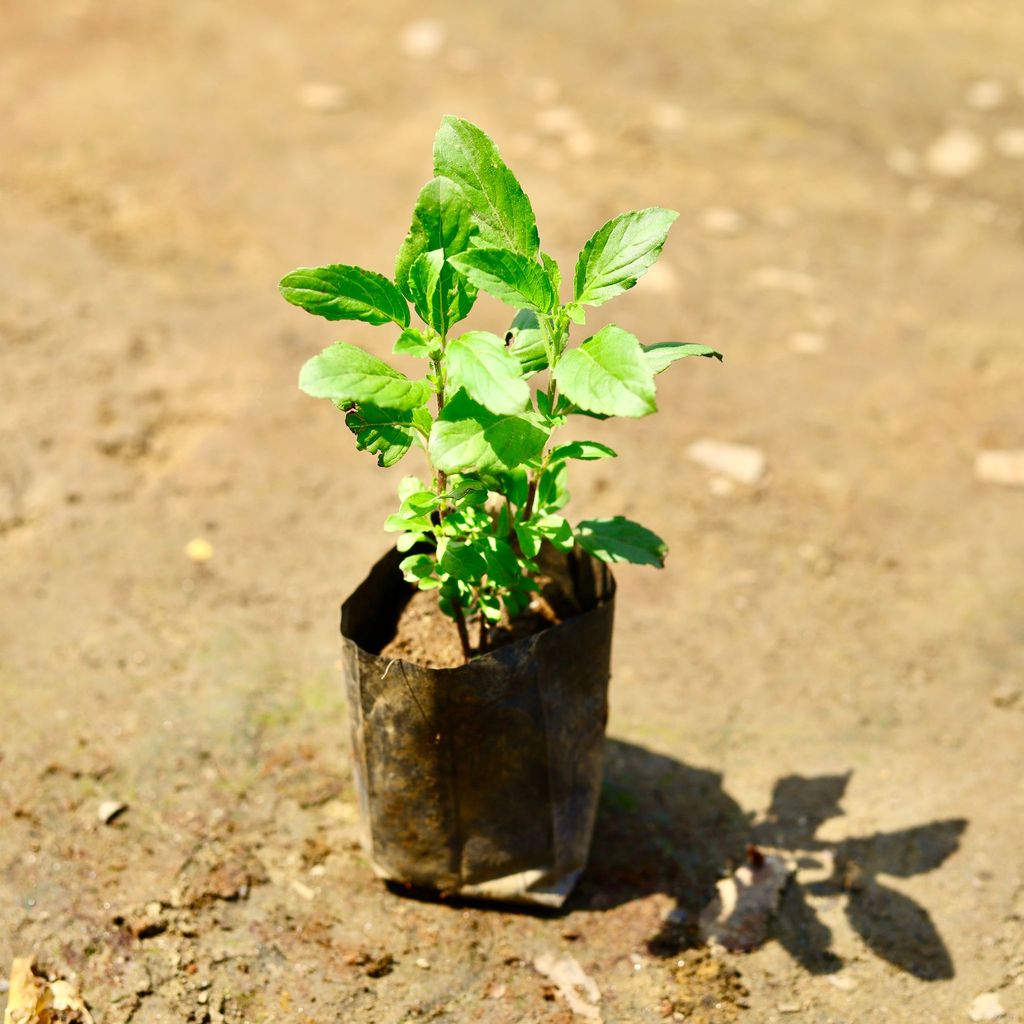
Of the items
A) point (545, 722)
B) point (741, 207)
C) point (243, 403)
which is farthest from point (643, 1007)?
point (741, 207)

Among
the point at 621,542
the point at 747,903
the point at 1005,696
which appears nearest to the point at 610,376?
the point at 621,542

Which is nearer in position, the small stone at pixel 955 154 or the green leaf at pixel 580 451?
the green leaf at pixel 580 451

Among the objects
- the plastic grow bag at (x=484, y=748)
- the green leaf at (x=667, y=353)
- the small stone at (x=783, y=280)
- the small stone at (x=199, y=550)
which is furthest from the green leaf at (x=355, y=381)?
the small stone at (x=783, y=280)

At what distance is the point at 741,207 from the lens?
488 cm

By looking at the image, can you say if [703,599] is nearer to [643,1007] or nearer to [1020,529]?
[1020,529]

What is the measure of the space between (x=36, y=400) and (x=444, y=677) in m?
2.20

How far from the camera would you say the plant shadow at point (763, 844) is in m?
2.41

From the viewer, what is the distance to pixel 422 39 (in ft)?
19.2

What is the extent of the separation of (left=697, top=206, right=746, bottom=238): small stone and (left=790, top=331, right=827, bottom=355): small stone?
0.69 meters

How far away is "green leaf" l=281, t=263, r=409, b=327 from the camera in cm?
182

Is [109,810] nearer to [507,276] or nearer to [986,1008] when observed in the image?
[507,276]

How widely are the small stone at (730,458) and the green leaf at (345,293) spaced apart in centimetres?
191

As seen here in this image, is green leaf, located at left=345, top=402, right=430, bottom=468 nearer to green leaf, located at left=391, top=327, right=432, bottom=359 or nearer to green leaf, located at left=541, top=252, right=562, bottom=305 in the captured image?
green leaf, located at left=391, top=327, right=432, bottom=359

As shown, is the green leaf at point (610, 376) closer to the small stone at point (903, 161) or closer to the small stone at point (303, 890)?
the small stone at point (303, 890)
